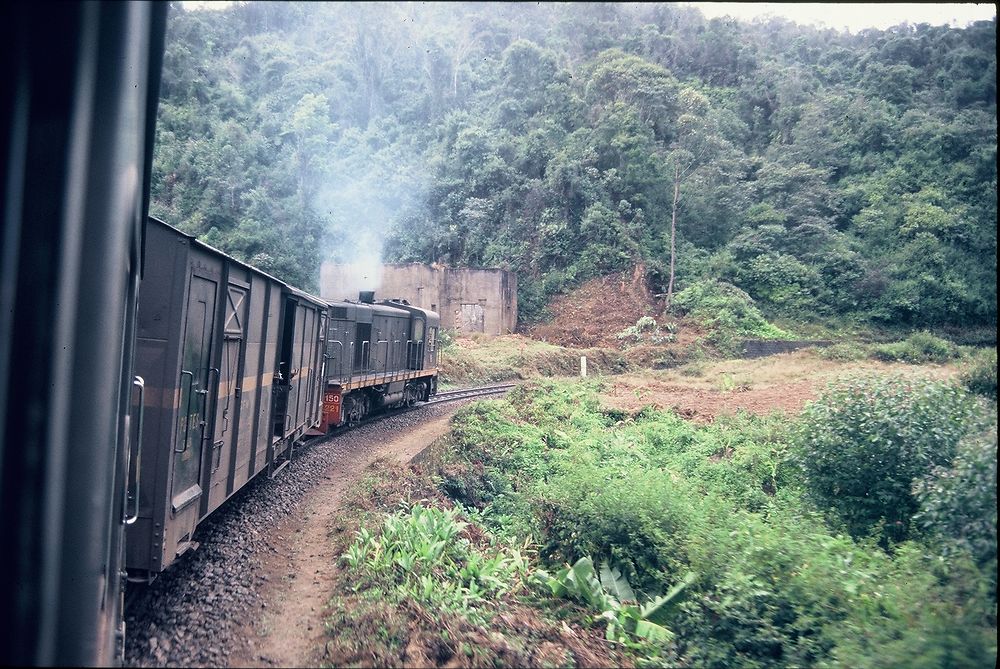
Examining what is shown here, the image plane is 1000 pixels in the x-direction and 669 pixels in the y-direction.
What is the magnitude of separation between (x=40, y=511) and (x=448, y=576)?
14.4 ft

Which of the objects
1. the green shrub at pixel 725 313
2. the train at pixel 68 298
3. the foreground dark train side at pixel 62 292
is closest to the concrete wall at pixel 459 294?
the green shrub at pixel 725 313

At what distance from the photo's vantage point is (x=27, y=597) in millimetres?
2918

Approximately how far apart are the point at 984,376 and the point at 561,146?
3937 centimetres

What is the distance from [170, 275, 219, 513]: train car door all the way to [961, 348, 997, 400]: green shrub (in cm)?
670

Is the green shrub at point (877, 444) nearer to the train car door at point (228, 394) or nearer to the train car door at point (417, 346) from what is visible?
the train car door at point (228, 394)

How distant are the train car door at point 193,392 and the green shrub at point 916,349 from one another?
18342 millimetres

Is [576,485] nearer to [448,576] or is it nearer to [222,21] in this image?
[448,576]

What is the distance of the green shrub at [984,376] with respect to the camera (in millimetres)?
5816

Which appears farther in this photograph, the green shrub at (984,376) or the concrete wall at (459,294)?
the concrete wall at (459,294)

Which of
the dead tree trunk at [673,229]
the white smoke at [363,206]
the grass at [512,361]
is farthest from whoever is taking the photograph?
the dead tree trunk at [673,229]

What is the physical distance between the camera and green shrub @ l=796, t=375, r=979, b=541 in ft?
24.4

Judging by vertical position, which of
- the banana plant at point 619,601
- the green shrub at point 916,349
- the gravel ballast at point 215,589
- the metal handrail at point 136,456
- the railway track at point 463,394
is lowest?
the banana plant at point 619,601

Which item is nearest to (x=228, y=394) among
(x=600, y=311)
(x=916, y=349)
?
(x=916, y=349)

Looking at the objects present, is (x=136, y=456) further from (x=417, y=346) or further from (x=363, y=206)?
(x=363, y=206)
